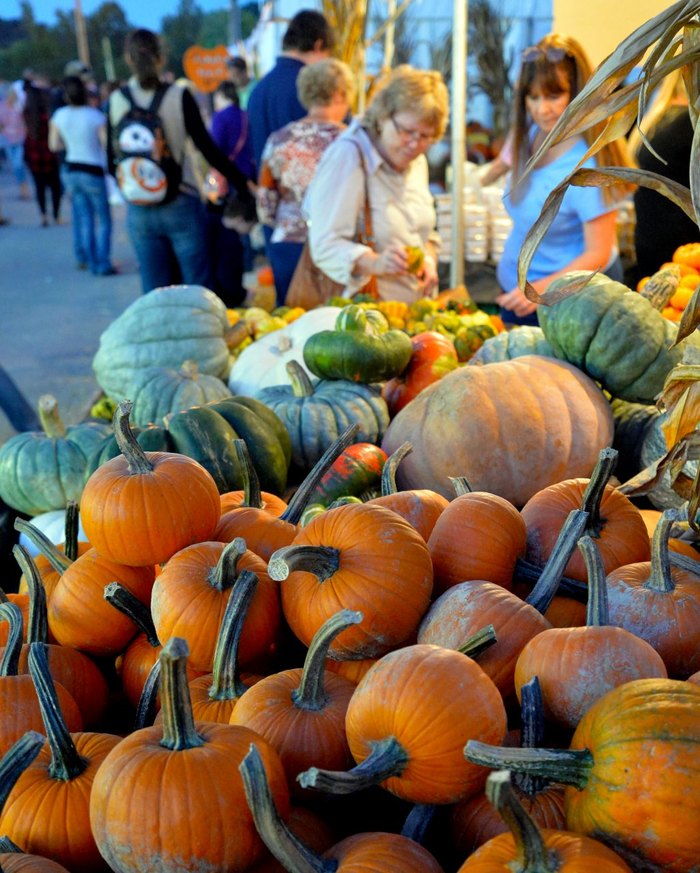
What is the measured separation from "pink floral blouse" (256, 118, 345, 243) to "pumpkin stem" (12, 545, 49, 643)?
410 cm

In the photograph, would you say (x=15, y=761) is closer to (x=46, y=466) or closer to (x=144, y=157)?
(x=46, y=466)

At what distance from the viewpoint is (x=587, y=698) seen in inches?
47.6

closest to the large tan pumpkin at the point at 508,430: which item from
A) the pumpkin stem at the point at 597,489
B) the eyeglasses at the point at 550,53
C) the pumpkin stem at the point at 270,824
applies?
the pumpkin stem at the point at 597,489

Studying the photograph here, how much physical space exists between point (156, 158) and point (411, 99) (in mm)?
2214

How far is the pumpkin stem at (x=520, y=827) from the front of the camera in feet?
2.82

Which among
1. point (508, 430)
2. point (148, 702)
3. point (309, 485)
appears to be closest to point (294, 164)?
point (508, 430)

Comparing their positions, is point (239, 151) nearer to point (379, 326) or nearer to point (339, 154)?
point (339, 154)

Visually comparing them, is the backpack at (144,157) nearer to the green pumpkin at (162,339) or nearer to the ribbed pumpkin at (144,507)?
the green pumpkin at (162,339)

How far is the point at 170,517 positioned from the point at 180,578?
17 cm

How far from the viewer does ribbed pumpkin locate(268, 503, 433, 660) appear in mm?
1394

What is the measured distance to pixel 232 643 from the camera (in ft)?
4.46

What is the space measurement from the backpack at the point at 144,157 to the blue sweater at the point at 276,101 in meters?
0.68

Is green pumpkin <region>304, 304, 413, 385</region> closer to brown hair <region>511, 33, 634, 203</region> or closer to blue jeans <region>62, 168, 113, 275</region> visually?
brown hair <region>511, 33, 634, 203</region>

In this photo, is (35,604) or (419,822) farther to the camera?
(35,604)
